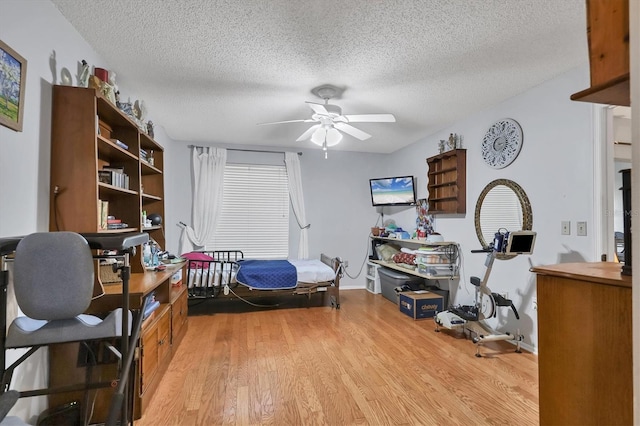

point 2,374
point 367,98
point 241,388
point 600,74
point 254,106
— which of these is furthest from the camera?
point 254,106

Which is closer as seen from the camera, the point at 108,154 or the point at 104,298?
the point at 104,298

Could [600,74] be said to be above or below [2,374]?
above

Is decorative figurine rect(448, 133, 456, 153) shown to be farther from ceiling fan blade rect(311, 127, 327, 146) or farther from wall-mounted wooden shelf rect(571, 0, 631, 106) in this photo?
wall-mounted wooden shelf rect(571, 0, 631, 106)

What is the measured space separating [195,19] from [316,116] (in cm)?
131

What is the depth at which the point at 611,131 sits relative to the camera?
2348 millimetres

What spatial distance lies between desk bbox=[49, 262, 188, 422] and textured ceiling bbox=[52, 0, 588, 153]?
1.70m

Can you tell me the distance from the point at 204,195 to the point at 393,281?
3.23 meters

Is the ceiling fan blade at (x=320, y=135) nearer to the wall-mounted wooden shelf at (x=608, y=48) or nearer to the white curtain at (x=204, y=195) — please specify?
the white curtain at (x=204, y=195)

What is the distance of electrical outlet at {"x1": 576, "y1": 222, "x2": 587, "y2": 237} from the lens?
2412 mm

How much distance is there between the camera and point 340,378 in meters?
2.31

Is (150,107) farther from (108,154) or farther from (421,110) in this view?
(421,110)

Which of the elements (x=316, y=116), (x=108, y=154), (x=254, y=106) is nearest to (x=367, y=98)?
(x=316, y=116)

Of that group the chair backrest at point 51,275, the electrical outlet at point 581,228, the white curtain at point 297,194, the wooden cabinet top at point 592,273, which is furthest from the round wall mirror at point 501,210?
the chair backrest at point 51,275

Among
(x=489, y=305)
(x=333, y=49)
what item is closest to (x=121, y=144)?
(x=333, y=49)
